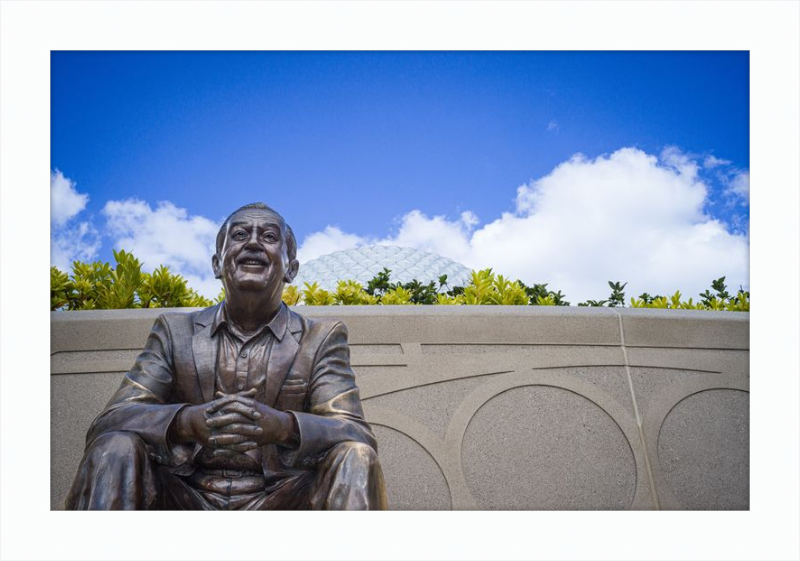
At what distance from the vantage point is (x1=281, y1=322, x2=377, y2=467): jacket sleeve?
2.67m

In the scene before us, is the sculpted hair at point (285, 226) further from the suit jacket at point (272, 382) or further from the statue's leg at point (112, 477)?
the statue's leg at point (112, 477)

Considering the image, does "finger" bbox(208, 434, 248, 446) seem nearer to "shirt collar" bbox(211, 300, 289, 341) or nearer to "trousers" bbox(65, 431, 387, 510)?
"trousers" bbox(65, 431, 387, 510)

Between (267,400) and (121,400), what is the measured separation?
1.87ft

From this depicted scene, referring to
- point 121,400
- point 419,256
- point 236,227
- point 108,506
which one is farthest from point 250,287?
point 419,256

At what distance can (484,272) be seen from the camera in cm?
663

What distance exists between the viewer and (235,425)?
2580 mm

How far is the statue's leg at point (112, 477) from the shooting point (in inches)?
97.8

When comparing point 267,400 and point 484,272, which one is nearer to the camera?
point 267,400

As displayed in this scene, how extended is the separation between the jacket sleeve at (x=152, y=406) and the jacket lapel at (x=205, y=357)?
11 centimetres

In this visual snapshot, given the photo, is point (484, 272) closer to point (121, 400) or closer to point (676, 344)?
point (676, 344)

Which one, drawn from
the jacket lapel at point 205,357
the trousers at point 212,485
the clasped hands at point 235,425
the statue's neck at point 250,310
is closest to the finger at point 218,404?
the clasped hands at point 235,425

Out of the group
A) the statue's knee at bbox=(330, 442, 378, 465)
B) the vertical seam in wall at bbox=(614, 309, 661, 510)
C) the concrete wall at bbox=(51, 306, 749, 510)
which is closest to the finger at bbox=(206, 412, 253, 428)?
the statue's knee at bbox=(330, 442, 378, 465)

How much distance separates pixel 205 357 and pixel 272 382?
308mm

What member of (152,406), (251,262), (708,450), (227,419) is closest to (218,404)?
(227,419)
